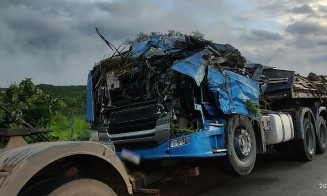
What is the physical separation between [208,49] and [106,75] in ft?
5.98

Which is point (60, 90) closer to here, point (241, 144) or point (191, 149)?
point (241, 144)

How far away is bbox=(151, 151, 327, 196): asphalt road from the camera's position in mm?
6223

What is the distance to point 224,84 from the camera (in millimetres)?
5875

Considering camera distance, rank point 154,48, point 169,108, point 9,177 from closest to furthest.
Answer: point 9,177, point 169,108, point 154,48

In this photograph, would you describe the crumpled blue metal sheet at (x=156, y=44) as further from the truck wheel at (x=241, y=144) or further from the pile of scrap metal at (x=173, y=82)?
the truck wheel at (x=241, y=144)

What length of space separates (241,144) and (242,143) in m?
0.06

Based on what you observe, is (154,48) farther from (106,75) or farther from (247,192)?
(247,192)

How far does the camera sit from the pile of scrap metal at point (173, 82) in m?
5.56

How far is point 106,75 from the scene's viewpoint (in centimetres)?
633

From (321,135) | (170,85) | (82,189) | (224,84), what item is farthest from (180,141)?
(321,135)

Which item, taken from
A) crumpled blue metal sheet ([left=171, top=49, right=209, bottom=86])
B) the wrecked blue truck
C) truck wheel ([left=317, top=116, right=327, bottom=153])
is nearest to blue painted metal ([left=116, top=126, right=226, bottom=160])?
the wrecked blue truck

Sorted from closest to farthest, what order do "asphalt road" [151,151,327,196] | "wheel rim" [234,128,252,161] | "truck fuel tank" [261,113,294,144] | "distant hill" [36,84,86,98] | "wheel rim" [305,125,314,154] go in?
"wheel rim" [234,128,252,161] < "asphalt road" [151,151,327,196] < "truck fuel tank" [261,113,294,144] < "distant hill" [36,84,86,98] < "wheel rim" [305,125,314,154]

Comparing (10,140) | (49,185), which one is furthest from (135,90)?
(49,185)

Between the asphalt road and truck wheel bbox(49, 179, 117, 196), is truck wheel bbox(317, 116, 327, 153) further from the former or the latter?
truck wheel bbox(49, 179, 117, 196)
